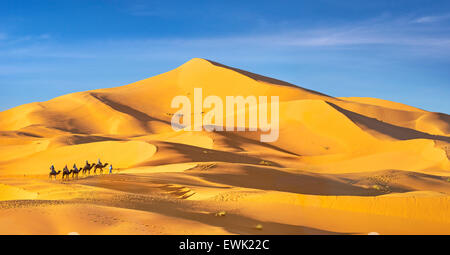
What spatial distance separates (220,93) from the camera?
229ft

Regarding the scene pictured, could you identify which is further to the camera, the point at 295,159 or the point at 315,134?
the point at 315,134

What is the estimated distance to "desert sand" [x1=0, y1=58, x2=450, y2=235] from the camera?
10688 mm

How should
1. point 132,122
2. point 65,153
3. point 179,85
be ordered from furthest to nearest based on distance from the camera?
1. point 179,85
2. point 132,122
3. point 65,153

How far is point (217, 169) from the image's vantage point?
24.4m

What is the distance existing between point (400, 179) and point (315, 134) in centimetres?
1897

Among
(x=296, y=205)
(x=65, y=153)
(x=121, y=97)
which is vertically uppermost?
(x=121, y=97)

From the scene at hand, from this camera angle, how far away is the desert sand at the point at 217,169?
421 inches

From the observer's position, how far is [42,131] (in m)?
50.8

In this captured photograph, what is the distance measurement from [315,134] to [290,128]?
232 cm

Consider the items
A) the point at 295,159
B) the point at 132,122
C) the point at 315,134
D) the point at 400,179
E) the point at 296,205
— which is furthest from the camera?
the point at 132,122

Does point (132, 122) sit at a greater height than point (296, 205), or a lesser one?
greater
